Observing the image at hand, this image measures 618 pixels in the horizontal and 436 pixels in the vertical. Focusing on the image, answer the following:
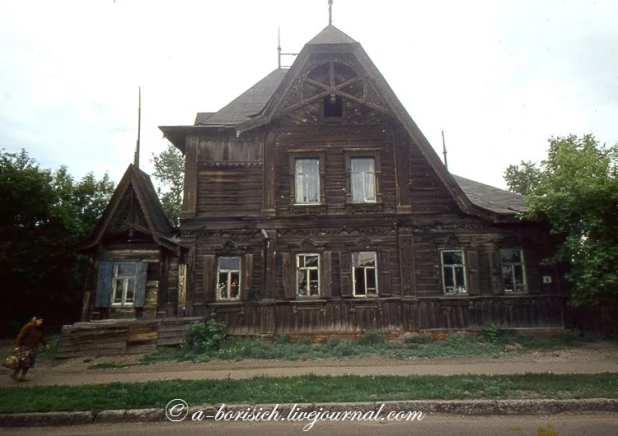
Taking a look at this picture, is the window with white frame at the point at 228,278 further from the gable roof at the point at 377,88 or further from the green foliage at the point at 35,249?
the green foliage at the point at 35,249

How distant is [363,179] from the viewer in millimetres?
14695

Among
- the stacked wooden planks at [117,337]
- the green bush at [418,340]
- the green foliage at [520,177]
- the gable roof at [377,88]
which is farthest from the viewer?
the green foliage at [520,177]

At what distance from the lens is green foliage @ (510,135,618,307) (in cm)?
1151

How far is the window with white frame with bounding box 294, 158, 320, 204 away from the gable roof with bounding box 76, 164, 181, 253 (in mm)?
4604

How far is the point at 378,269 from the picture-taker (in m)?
13.9

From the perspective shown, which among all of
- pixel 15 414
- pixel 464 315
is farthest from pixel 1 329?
pixel 464 315

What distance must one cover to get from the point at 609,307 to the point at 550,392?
888cm

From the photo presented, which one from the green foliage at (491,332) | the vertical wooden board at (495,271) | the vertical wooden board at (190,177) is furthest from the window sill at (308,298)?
the vertical wooden board at (495,271)

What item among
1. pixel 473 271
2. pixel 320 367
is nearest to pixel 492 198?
pixel 473 271

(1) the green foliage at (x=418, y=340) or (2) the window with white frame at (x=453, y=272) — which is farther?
(2) the window with white frame at (x=453, y=272)

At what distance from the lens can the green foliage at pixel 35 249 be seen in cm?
1839

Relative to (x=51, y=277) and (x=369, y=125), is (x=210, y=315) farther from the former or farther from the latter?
(x=51, y=277)

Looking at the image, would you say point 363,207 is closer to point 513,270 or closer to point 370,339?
point 370,339

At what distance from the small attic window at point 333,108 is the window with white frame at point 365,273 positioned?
5.38 metres
